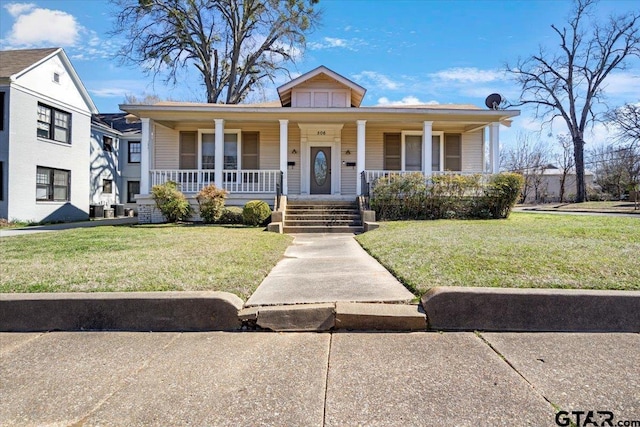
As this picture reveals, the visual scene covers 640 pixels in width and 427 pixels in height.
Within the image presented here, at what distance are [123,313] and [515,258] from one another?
4564mm

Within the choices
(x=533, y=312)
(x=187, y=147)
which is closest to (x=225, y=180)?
(x=187, y=147)

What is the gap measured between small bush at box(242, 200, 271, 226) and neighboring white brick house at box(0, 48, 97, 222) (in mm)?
10658

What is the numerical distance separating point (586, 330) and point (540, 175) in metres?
38.7

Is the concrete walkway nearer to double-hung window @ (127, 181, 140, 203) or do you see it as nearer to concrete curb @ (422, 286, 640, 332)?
concrete curb @ (422, 286, 640, 332)

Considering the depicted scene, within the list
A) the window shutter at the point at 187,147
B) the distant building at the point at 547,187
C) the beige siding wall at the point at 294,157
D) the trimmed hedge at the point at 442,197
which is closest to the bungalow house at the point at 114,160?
the window shutter at the point at 187,147

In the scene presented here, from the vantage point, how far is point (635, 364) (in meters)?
2.58

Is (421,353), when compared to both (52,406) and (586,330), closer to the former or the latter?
(586,330)

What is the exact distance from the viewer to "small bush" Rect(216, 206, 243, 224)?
37.8 ft

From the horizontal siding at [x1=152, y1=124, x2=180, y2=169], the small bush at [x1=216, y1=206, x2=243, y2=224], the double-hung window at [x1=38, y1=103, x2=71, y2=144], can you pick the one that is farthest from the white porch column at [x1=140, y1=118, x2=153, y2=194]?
the double-hung window at [x1=38, y1=103, x2=71, y2=144]

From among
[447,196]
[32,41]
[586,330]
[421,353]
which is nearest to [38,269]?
[421,353]

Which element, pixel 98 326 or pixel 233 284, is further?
pixel 233 284

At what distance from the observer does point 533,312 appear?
329 centimetres

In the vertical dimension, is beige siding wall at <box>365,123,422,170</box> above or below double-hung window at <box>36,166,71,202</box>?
above
